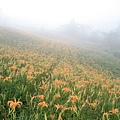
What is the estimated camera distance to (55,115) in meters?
4.65

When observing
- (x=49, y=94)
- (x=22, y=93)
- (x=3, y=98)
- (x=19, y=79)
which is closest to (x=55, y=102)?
(x=49, y=94)

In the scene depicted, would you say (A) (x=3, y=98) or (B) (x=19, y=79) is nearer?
(A) (x=3, y=98)

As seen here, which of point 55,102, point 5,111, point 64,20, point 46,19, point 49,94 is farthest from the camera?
point 64,20

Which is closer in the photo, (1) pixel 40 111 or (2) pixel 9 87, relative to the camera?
(1) pixel 40 111

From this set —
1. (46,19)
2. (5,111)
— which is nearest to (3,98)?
(5,111)

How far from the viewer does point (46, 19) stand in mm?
182375

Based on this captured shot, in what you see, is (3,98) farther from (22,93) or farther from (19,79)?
(19,79)

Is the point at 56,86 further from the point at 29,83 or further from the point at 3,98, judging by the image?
the point at 3,98

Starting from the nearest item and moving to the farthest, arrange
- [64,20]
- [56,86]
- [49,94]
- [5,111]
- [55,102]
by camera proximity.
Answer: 1. [5,111]
2. [55,102]
3. [49,94]
4. [56,86]
5. [64,20]

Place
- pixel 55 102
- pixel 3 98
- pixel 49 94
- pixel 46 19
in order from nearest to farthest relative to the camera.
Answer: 1. pixel 3 98
2. pixel 55 102
3. pixel 49 94
4. pixel 46 19

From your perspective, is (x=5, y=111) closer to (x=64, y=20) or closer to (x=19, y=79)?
(x=19, y=79)

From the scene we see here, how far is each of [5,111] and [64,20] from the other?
197897 mm

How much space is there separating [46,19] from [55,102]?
18136 centimetres

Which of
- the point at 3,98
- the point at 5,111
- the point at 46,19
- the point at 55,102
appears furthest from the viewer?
the point at 46,19
